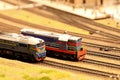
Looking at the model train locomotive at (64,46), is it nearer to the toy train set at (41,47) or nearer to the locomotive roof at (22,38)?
the toy train set at (41,47)

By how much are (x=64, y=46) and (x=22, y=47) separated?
19.0ft

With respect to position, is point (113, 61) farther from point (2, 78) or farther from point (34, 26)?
point (34, 26)

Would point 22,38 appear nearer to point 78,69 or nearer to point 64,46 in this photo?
point 64,46

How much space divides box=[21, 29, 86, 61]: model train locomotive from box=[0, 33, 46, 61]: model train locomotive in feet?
7.62

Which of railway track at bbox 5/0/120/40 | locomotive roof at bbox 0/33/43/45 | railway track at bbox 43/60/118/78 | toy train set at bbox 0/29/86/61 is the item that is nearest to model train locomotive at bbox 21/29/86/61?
toy train set at bbox 0/29/86/61

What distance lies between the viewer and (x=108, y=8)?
77812mm

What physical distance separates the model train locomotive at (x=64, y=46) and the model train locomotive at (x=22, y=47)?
2.32 metres

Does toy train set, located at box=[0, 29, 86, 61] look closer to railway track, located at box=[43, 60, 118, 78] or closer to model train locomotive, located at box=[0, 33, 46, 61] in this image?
model train locomotive, located at box=[0, 33, 46, 61]

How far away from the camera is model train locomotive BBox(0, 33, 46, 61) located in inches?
1708

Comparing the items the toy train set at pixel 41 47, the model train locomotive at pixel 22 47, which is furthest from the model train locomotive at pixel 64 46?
the model train locomotive at pixel 22 47

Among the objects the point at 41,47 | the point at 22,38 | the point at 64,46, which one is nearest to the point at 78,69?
the point at 64,46

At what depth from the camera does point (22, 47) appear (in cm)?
4416

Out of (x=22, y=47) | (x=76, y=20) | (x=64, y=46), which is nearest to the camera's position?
(x=22, y=47)

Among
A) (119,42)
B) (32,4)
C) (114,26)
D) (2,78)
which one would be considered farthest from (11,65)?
(32,4)
